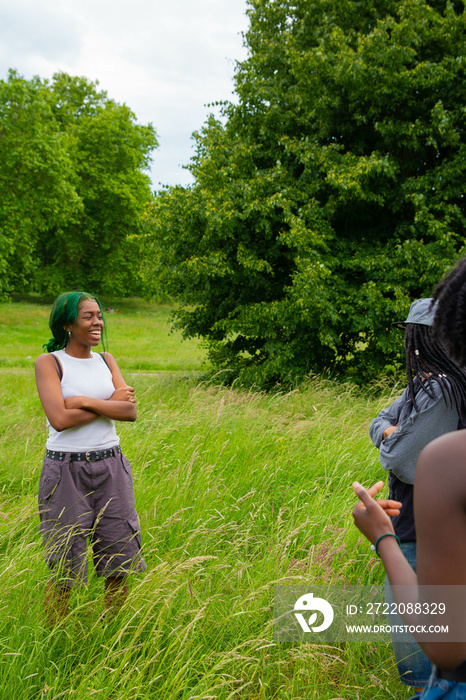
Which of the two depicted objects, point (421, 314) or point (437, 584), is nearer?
point (437, 584)

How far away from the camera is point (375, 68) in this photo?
313 inches

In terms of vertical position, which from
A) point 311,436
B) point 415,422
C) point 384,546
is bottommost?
point 311,436

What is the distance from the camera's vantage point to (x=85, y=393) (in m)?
2.68

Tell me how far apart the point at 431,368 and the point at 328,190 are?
7668 mm

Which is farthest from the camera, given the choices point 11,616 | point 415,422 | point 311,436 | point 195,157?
point 195,157

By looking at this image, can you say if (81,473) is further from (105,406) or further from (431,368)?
(431,368)

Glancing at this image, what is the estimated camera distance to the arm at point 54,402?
2.50 meters

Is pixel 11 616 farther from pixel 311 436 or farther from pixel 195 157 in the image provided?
pixel 195 157

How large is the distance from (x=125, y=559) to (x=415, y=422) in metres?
1.65

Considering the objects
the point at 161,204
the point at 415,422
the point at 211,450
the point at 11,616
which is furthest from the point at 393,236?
the point at 11,616

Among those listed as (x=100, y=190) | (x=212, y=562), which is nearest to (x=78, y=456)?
(x=212, y=562)

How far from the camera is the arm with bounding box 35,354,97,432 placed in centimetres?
250

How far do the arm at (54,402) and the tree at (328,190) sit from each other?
18.7 ft

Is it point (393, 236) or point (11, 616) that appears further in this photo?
point (393, 236)
